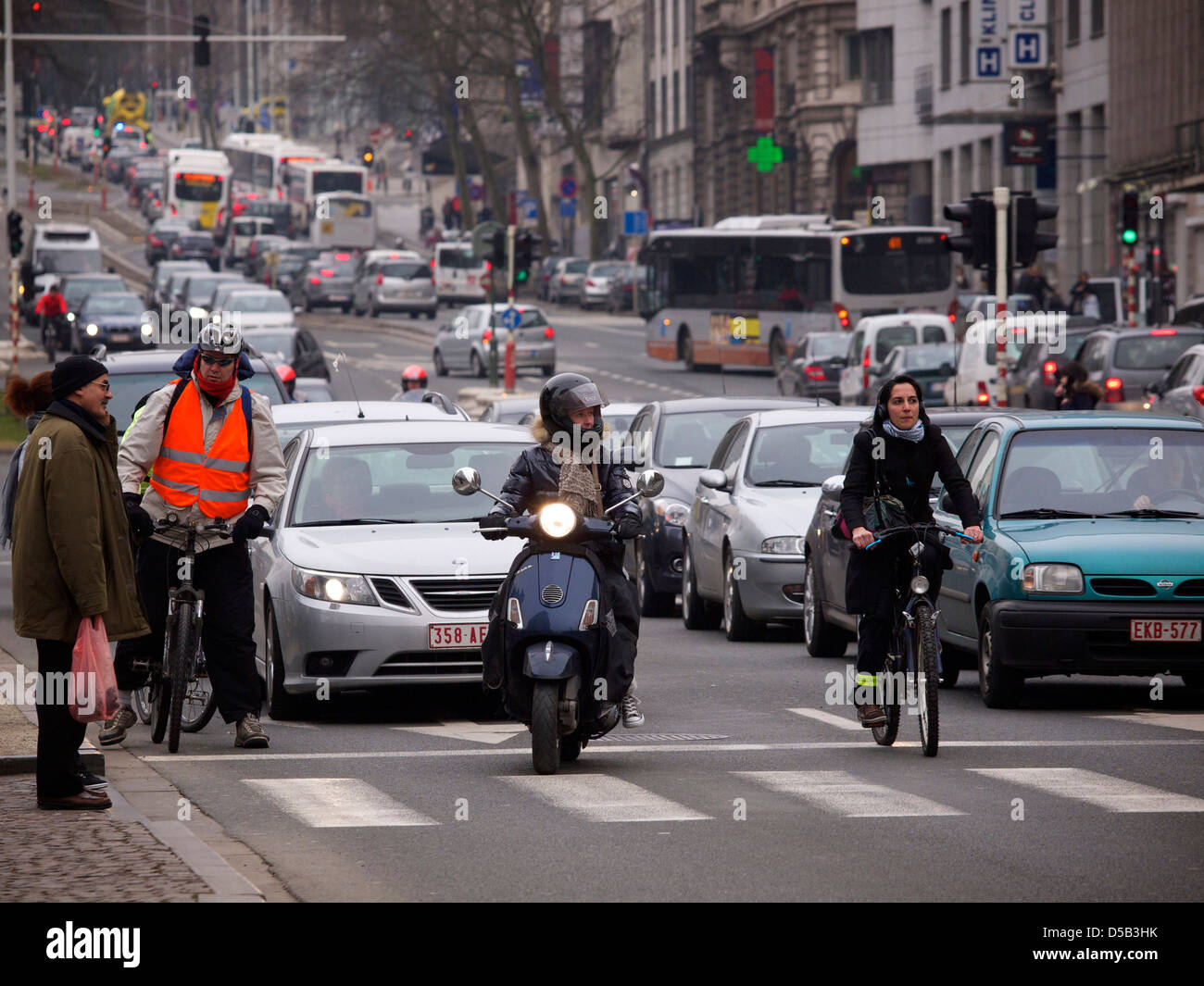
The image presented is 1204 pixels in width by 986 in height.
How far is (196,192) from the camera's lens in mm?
102438

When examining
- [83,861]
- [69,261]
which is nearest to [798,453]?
[83,861]

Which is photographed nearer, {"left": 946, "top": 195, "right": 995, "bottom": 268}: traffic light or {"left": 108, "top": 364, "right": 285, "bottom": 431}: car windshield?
{"left": 108, "top": 364, "right": 285, "bottom": 431}: car windshield

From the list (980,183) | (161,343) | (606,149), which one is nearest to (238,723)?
(161,343)

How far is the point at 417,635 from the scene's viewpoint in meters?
12.4

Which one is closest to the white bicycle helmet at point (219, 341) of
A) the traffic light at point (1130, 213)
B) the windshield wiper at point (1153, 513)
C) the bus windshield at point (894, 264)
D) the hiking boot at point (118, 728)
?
the hiking boot at point (118, 728)

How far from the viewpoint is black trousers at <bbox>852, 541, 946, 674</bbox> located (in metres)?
11.5

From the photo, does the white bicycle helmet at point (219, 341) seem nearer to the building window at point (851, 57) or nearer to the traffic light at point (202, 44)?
the traffic light at point (202, 44)

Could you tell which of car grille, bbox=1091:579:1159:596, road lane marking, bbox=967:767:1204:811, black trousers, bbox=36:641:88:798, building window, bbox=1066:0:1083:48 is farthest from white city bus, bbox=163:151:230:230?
black trousers, bbox=36:641:88:798

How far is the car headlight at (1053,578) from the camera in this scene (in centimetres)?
1282

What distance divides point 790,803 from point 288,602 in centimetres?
386

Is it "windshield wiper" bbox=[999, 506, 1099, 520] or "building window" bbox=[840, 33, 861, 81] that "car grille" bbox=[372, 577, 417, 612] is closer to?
"windshield wiper" bbox=[999, 506, 1099, 520]

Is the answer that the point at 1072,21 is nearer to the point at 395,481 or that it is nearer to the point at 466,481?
the point at 395,481

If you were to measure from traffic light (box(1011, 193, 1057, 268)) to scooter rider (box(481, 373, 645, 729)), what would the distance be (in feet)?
46.3

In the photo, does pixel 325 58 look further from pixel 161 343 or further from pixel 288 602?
pixel 288 602
